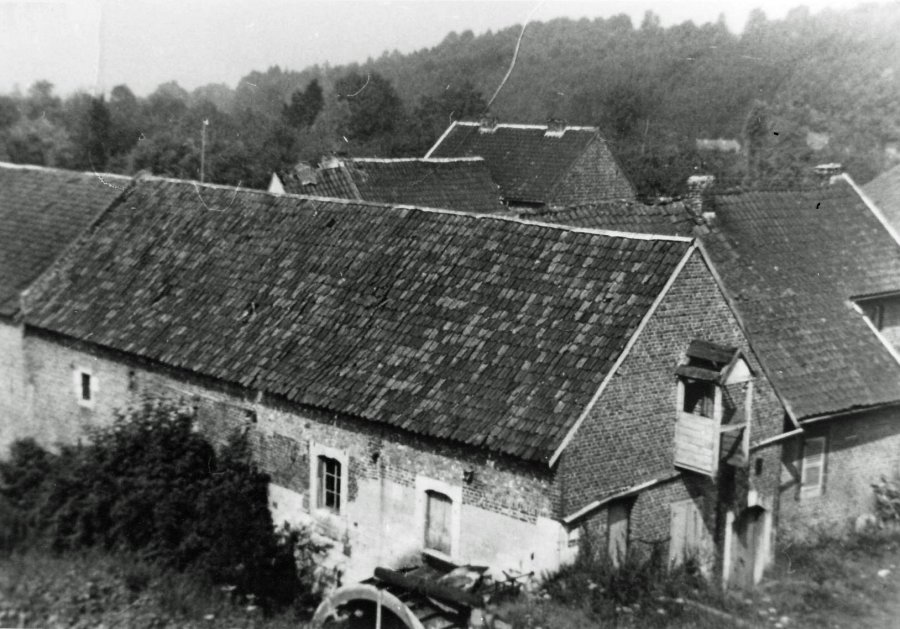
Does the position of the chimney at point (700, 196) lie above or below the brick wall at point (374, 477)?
above

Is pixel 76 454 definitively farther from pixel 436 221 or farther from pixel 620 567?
pixel 620 567

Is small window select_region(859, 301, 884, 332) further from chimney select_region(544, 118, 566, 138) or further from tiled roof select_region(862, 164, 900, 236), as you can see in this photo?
chimney select_region(544, 118, 566, 138)

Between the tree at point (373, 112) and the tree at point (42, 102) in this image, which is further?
the tree at point (42, 102)

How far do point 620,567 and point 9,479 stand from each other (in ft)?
41.0

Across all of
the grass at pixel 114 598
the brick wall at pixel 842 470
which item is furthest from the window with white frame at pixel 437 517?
the brick wall at pixel 842 470

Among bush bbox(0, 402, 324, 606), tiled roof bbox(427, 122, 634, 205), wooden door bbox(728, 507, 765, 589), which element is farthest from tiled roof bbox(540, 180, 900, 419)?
tiled roof bbox(427, 122, 634, 205)

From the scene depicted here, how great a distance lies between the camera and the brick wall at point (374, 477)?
621 inches

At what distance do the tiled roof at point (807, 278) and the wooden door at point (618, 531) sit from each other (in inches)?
202

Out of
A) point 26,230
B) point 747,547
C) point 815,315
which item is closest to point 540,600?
point 747,547

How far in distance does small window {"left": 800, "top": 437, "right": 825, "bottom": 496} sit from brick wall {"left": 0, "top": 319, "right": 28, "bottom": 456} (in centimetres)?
1732

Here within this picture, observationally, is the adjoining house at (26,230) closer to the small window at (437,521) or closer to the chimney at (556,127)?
the small window at (437,521)

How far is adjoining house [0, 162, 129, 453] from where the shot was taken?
82.1 feet

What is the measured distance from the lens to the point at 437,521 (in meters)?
17.0

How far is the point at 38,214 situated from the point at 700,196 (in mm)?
17301
